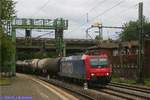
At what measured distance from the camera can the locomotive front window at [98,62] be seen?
3493 centimetres

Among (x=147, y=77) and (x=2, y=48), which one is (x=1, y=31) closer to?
(x=2, y=48)

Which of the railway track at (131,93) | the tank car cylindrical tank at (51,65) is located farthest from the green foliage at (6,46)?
the railway track at (131,93)

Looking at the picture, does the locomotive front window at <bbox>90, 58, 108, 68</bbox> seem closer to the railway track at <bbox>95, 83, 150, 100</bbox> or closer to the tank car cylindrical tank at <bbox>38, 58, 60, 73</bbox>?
the railway track at <bbox>95, 83, 150, 100</bbox>

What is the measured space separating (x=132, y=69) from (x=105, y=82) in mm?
19708

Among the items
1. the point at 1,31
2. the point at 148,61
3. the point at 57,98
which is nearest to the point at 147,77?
the point at 148,61

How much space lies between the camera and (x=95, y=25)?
185 ft

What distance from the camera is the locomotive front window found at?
3493 cm

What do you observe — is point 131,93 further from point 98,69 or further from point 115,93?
point 98,69

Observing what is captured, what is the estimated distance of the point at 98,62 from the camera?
35.2 m

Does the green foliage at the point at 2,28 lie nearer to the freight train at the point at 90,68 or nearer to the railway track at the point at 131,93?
the freight train at the point at 90,68

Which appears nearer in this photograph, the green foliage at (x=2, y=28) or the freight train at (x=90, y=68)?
the freight train at (x=90, y=68)

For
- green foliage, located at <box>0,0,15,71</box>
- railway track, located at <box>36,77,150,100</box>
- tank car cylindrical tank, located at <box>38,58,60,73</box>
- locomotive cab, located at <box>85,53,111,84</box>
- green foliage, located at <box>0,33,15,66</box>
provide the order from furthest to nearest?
tank car cylindrical tank, located at <box>38,58,60,73</box> → green foliage, located at <box>0,33,15,66</box> → green foliage, located at <box>0,0,15,71</box> → locomotive cab, located at <box>85,53,111,84</box> → railway track, located at <box>36,77,150,100</box>

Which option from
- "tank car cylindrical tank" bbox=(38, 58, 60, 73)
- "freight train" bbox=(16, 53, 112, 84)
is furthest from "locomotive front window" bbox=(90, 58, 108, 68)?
"tank car cylindrical tank" bbox=(38, 58, 60, 73)

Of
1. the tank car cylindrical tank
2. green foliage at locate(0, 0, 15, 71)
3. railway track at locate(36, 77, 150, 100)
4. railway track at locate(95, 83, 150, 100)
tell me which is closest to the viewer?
railway track at locate(36, 77, 150, 100)
